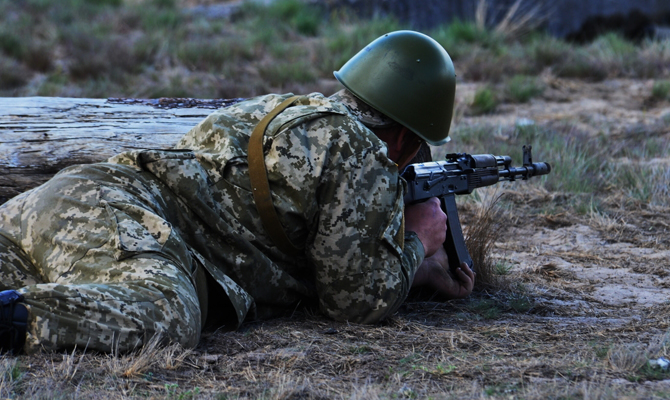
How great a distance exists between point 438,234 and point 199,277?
1153mm

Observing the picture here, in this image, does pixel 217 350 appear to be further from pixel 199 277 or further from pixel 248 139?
pixel 248 139

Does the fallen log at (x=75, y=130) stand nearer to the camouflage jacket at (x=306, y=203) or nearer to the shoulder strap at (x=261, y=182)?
the camouflage jacket at (x=306, y=203)

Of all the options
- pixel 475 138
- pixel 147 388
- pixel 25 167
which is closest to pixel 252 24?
pixel 475 138

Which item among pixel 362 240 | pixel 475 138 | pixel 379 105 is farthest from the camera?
pixel 475 138

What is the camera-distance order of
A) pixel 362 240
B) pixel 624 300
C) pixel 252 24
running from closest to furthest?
pixel 362 240
pixel 624 300
pixel 252 24

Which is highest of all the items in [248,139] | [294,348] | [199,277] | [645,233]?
[248,139]

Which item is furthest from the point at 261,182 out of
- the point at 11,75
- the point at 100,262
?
the point at 11,75

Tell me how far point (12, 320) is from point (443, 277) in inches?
77.9

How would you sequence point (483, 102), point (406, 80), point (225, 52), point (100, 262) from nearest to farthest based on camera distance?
point (100, 262) → point (406, 80) → point (483, 102) → point (225, 52)

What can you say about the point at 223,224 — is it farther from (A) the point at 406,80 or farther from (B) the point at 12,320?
(A) the point at 406,80

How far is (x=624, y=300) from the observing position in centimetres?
361

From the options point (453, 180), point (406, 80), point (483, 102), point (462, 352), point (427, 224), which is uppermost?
point (406, 80)

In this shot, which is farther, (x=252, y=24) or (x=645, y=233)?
(x=252, y=24)

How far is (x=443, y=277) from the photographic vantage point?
11.2 ft
